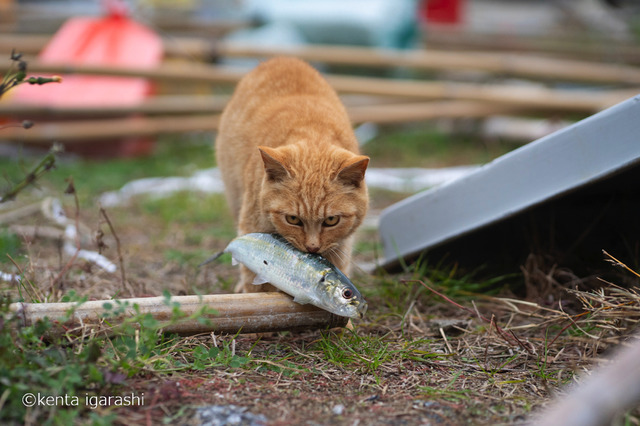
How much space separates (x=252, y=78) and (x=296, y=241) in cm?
159

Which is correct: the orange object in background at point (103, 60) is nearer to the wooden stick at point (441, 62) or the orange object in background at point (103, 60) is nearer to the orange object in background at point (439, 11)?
the wooden stick at point (441, 62)

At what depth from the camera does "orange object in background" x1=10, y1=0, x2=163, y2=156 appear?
6738 mm

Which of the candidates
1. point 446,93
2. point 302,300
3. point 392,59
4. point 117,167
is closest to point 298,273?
point 302,300

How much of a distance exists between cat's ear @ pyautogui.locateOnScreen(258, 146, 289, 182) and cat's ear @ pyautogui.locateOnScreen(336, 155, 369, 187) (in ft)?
0.79

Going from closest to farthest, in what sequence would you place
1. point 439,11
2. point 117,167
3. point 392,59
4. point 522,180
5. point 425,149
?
point 522,180 < point 117,167 < point 392,59 < point 425,149 < point 439,11

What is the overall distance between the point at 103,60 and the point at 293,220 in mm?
5153

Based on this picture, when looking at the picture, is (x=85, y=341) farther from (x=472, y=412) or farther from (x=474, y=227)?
(x=474, y=227)

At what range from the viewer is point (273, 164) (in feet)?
8.35

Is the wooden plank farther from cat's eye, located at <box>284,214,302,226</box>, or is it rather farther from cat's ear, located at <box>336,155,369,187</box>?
cat's eye, located at <box>284,214,302,226</box>

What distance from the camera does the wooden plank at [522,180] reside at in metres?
2.46

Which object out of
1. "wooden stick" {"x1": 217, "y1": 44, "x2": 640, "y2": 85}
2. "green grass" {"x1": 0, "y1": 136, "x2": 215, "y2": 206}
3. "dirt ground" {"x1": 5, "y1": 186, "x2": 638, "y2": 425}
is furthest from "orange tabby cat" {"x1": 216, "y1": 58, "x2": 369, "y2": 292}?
"wooden stick" {"x1": 217, "y1": 44, "x2": 640, "y2": 85}

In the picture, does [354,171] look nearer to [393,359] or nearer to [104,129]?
[393,359]

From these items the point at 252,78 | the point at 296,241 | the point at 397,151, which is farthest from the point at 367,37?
the point at 296,241

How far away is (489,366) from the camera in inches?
94.7
